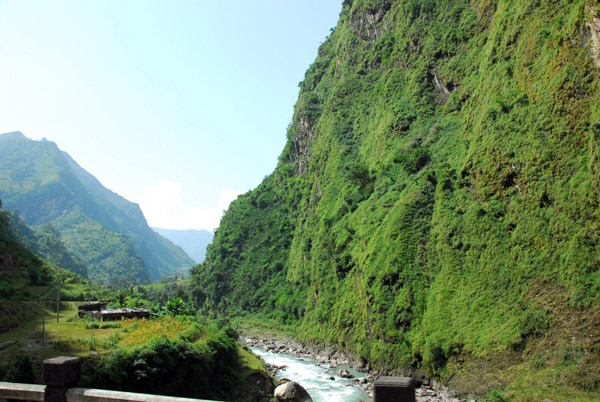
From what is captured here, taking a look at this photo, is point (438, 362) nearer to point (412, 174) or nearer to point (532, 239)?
point (532, 239)

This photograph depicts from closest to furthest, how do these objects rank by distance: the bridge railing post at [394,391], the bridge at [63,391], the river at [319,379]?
the bridge railing post at [394,391]
the bridge at [63,391]
the river at [319,379]

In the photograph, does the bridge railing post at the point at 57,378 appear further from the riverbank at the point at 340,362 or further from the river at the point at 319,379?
the river at the point at 319,379

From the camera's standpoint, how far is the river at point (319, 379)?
32719 millimetres

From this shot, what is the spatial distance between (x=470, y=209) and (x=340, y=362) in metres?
22.3

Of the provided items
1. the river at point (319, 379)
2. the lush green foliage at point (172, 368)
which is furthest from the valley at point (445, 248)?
the river at point (319, 379)

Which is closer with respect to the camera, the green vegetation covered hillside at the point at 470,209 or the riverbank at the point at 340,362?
the green vegetation covered hillside at the point at 470,209

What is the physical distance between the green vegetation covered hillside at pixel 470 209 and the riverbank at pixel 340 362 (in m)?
1.20

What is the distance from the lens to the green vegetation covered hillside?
28047 millimetres

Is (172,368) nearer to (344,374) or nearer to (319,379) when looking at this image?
(319,379)

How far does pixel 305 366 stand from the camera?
45438 mm

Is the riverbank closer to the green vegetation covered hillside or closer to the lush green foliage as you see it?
the green vegetation covered hillside

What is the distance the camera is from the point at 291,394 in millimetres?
28875

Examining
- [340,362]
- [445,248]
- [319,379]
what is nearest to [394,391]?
[319,379]

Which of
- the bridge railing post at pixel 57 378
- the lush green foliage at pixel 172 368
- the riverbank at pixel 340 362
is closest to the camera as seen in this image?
the bridge railing post at pixel 57 378
